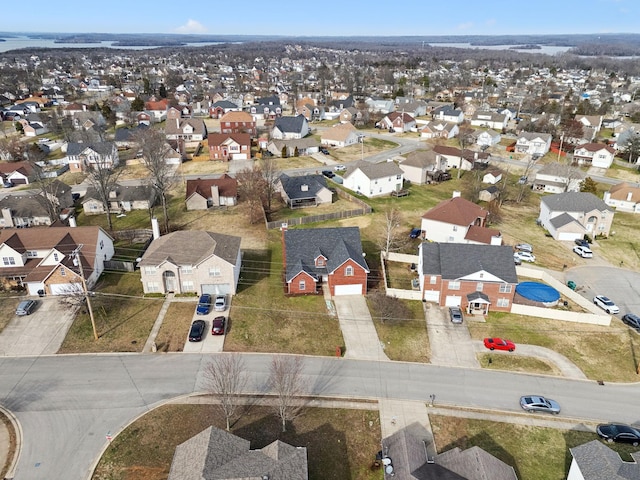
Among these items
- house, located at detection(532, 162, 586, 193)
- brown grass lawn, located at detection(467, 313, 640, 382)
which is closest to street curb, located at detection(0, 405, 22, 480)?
brown grass lawn, located at detection(467, 313, 640, 382)

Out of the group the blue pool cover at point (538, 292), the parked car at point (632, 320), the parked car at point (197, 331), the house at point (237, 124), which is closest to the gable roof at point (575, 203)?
the blue pool cover at point (538, 292)

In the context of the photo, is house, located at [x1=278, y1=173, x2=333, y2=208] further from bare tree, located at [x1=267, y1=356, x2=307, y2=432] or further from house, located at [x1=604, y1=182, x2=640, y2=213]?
house, located at [x1=604, y1=182, x2=640, y2=213]

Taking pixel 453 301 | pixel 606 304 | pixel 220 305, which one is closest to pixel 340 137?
pixel 453 301

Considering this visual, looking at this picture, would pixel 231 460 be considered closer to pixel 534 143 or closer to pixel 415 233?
pixel 415 233

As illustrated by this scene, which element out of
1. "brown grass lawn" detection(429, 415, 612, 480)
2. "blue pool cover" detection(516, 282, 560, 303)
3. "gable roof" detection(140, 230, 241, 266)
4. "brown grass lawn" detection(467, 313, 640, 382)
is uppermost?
"gable roof" detection(140, 230, 241, 266)

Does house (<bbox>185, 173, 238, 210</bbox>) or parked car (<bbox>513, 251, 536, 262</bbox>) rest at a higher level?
house (<bbox>185, 173, 238, 210</bbox>)

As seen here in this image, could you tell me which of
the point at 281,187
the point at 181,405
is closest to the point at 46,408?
the point at 181,405

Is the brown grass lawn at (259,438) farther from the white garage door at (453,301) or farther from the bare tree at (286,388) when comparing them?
the white garage door at (453,301)
